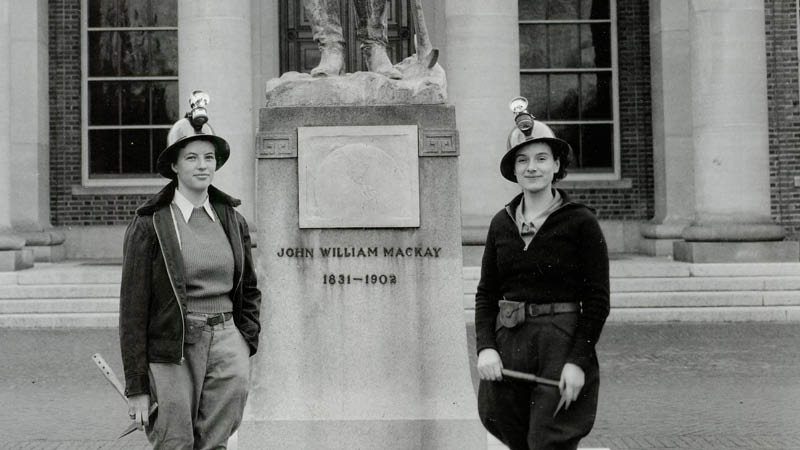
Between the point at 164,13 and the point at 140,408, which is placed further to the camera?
the point at 164,13

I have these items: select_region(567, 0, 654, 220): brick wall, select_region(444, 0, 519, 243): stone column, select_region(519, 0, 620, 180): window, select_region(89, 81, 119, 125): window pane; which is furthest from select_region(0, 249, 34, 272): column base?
select_region(567, 0, 654, 220): brick wall

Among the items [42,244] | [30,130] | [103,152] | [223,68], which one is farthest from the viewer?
[103,152]

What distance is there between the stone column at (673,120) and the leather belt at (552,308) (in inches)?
587

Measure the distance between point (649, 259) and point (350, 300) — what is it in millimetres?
12344

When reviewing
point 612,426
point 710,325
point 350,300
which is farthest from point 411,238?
point 710,325

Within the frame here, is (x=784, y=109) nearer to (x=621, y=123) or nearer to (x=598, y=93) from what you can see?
(x=621, y=123)

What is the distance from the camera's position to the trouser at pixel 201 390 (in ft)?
13.4

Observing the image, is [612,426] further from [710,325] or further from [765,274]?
[765,274]

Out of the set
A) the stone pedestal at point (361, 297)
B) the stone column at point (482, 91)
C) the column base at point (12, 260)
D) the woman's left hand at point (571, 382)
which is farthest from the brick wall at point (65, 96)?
the woman's left hand at point (571, 382)

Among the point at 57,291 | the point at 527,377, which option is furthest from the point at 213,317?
the point at 57,291

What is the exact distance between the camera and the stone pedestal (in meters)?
5.87

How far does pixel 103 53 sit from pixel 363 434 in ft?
53.8

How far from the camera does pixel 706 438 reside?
7.05 m

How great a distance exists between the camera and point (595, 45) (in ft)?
66.9
